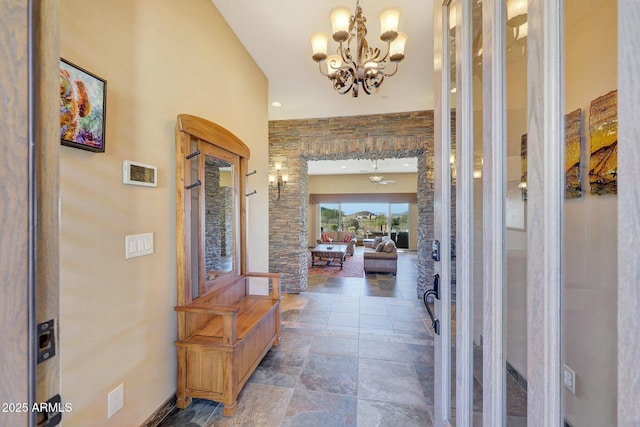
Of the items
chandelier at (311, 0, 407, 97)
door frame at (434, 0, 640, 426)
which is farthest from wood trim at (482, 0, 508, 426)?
chandelier at (311, 0, 407, 97)

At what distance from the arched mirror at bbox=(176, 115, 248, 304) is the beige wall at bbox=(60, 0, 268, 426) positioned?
0.27ft

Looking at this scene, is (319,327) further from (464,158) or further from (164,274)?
(464,158)

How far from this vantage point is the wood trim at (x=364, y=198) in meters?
10.1

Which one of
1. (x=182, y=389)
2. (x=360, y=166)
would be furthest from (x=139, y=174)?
(x=360, y=166)

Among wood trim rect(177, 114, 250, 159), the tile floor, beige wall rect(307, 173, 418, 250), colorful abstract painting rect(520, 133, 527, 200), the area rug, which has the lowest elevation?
the area rug

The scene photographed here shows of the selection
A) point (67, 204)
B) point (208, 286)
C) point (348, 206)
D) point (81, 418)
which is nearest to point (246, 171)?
point (208, 286)

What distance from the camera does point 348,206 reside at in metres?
11.5

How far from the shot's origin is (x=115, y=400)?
1.39 metres

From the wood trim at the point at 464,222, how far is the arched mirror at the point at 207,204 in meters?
1.70

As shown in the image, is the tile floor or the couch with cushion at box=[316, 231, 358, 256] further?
the couch with cushion at box=[316, 231, 358, 256]

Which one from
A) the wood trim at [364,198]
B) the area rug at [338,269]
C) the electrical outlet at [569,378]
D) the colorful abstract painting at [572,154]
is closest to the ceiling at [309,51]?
the colorful abstract painting at [572,154]

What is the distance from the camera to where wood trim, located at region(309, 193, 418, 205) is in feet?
33.0

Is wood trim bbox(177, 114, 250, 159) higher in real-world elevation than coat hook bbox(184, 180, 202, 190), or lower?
higher

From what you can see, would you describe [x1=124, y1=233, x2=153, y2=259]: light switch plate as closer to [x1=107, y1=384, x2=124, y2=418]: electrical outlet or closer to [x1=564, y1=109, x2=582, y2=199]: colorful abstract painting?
[x1=107, y1=384, x2=124, y2=418]: electrical outlet
